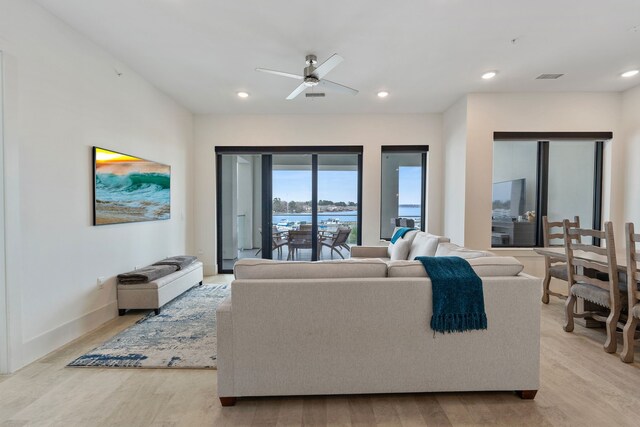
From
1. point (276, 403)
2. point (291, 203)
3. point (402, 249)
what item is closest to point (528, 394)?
point (276, 403)

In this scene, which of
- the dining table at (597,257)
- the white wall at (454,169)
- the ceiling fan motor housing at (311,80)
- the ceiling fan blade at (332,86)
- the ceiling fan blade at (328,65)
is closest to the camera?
the dining table at (597,257)

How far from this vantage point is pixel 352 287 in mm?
1791

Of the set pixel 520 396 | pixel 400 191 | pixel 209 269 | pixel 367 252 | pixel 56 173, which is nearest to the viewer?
pixel 520 396

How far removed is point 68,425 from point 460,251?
295 cm

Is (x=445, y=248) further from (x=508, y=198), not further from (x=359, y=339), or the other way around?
(x=508, y=198)

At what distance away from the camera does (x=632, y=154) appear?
4.12m

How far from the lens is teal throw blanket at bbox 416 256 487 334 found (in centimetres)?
177

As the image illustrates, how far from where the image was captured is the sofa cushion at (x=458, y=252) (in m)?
2.34

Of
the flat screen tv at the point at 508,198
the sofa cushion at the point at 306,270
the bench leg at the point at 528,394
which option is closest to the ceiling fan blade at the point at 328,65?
the sofa cushion at the point at 306,270

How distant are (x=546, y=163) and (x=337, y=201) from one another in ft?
10.9

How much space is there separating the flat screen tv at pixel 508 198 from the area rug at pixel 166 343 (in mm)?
4797

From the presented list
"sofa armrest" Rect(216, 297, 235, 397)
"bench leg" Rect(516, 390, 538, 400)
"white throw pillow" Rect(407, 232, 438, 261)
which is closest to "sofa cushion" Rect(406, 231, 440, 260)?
"white throw pillow" Rect(407, 232, 438, 261)

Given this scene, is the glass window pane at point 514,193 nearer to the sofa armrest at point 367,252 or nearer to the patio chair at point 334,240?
the sofa armrest at point 367,252

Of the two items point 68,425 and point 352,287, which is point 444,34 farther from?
point 68,425
